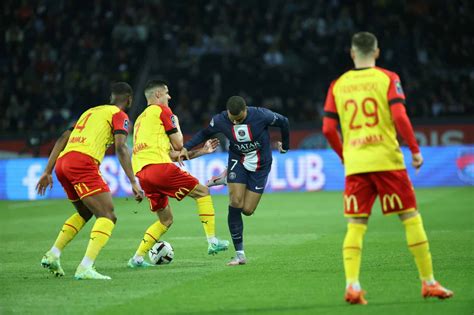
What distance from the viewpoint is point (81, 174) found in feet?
33.2

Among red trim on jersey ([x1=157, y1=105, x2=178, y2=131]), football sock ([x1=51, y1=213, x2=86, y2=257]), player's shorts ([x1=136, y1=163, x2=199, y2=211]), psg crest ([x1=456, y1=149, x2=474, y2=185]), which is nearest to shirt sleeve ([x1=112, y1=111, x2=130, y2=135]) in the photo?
red trim on jersey ([x1=157, y1=105, x2=178, y2=131])

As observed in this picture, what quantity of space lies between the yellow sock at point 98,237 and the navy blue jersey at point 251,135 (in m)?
2.03

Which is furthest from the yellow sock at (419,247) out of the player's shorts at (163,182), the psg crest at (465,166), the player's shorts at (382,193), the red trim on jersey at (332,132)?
the psg crest at (465,166)

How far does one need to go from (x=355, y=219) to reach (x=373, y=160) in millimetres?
531

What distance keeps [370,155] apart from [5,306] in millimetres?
3551

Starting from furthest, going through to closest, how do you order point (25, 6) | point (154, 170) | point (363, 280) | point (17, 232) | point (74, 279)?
1. point (25, 6)
2. point (17, 232)
3. point (154, 170)
4. point (74, 279)
5. point (363, 280)

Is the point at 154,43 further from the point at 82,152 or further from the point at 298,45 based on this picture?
the point at 82,152

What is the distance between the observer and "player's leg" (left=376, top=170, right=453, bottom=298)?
7680 mm

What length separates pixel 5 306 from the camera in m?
8.20

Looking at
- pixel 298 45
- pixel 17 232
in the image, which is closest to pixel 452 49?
pixel 298 45

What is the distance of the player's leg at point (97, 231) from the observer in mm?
9867

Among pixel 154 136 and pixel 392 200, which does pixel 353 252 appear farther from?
pixel 154 136

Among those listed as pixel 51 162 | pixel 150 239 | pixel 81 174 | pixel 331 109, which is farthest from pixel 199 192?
pixel 331 109

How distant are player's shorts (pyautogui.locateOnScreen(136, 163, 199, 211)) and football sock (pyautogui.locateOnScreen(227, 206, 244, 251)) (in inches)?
24.7
